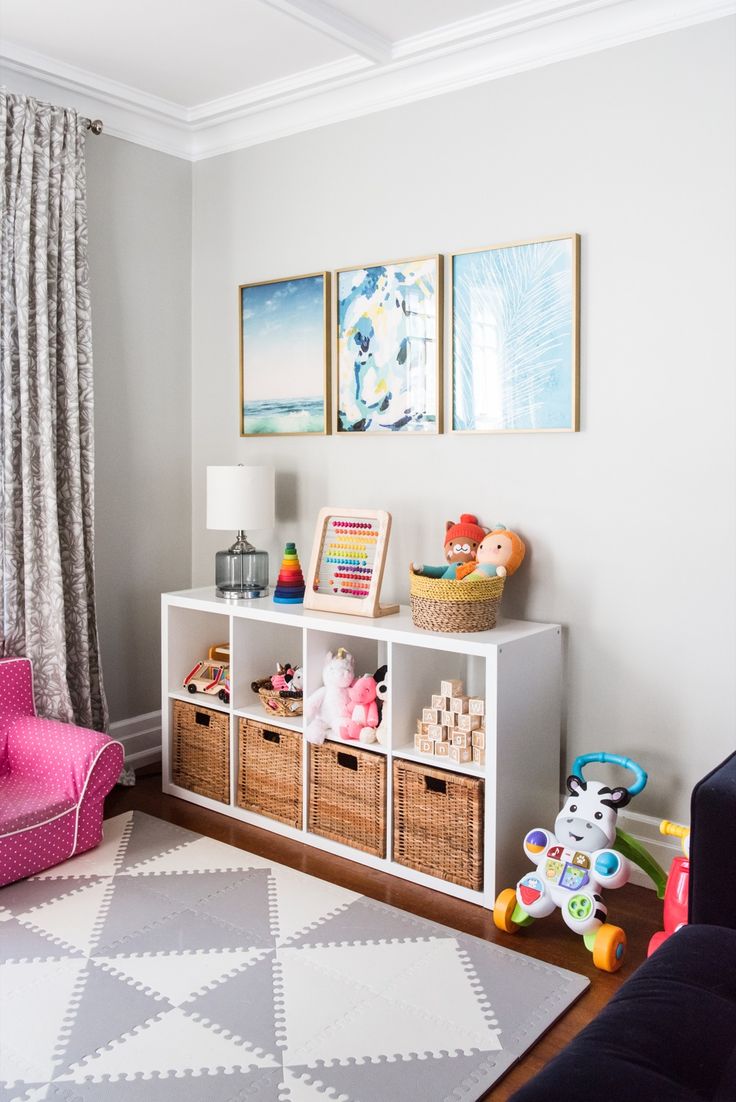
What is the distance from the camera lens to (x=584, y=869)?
2447 mm

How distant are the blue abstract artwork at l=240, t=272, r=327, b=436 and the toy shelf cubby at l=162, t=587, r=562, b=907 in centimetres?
73

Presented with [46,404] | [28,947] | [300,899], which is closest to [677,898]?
[300,899]

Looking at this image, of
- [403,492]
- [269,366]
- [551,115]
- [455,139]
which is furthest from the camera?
[269,366]

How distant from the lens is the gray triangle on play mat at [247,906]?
8.22ft

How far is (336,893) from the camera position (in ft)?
8.94

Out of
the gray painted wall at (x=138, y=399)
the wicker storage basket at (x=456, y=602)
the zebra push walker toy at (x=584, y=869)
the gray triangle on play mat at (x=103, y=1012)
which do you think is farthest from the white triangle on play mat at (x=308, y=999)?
the gray painted wall at (x=138, y=399)

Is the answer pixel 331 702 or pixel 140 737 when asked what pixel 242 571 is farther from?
pixel 140 737

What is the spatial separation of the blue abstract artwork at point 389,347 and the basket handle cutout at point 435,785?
3.81ft

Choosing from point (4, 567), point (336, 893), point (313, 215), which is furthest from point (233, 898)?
point (313, 215)

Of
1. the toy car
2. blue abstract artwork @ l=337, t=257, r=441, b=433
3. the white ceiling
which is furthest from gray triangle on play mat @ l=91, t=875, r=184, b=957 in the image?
the white ceiling

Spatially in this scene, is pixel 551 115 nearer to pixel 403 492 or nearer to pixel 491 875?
pixel 403 492

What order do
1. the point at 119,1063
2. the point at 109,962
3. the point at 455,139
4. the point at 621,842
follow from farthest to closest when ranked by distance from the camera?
the point at 455,139, the point at 621,842, the point at 109,962, the point at 119,1063

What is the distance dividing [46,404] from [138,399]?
55cm

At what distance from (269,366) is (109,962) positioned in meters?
2.23
